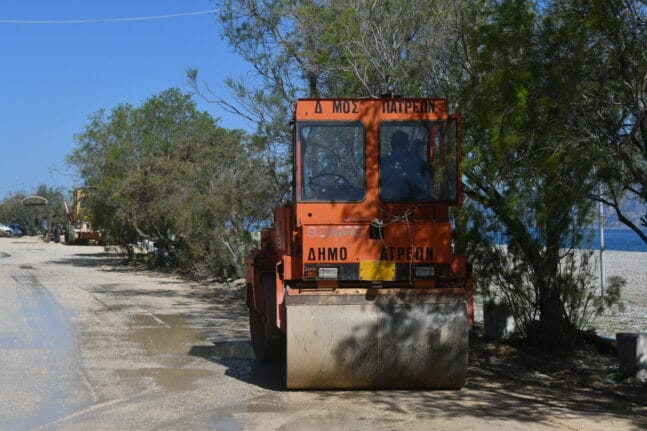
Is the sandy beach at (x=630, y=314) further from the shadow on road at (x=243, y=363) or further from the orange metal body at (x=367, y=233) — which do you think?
the shadow on road at (x=243, y=363)

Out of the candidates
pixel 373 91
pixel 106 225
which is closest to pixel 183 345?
pixel 373 91

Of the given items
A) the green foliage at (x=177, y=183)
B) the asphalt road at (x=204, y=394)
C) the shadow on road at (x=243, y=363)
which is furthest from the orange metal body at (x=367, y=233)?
the green foliage at (x=177, y=183)

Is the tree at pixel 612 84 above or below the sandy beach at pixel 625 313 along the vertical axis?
above

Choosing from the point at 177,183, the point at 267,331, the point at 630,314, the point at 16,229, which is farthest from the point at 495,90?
the point at 16,229

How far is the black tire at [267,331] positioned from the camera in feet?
33.3

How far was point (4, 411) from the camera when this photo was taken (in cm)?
818

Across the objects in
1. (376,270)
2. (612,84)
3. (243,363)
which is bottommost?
(243,363)

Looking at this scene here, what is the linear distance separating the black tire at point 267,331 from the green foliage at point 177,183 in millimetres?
7933

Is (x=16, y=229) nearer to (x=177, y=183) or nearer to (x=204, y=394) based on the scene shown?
(x=177, y=183)

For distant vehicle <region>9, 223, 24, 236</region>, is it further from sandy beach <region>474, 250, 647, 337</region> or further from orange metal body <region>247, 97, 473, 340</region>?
orange metal body <region>247, 97, 473, 340</region>

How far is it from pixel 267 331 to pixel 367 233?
7.24ft

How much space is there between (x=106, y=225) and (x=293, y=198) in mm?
31075

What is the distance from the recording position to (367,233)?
9023 millimetres

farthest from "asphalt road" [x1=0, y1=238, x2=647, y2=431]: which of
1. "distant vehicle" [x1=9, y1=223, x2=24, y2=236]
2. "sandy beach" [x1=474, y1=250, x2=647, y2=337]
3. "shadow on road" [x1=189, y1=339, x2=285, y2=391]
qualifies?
"distant vehicle" [x1=9, y1=223, x2=24, y2=236]
